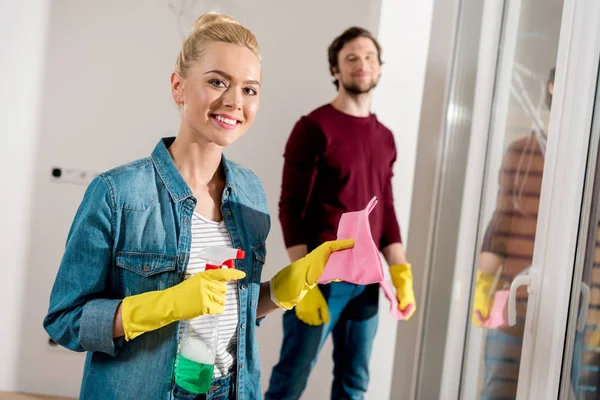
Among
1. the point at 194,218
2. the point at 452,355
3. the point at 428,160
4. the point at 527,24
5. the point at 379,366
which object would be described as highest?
the point at 527,24

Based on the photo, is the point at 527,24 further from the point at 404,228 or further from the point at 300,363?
the point at 300,363

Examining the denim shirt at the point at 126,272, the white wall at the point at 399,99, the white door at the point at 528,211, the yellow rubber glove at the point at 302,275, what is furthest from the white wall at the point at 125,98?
the denim shirt at the point at 126,272

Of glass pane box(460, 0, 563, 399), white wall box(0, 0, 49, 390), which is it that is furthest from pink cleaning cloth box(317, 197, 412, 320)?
white wall box(0, 0, 49, 390)

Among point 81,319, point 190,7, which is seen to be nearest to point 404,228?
point 190,7

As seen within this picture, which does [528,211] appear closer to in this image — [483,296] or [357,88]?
[483,296]

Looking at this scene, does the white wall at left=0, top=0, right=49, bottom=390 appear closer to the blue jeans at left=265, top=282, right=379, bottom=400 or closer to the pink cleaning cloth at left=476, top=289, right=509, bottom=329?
the blue jeans at left=265, top=282, right=379, bottom=400

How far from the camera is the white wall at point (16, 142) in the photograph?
97.0 inches

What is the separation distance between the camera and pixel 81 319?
3.20ft

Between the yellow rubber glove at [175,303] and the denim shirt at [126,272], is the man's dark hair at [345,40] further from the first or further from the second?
the yellow rubber glove at [175,303]

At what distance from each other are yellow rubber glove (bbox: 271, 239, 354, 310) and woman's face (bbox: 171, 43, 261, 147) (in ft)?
0.86

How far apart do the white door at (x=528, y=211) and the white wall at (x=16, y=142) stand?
5.84ft

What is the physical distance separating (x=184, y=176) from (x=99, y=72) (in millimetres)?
1771

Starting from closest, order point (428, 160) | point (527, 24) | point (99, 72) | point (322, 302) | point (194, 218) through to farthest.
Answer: point (194, 218) → point (527, 24) → point (322, 302) → point (428, 160) → point (99, 72)

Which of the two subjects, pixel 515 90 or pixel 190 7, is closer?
pixel 515 90
